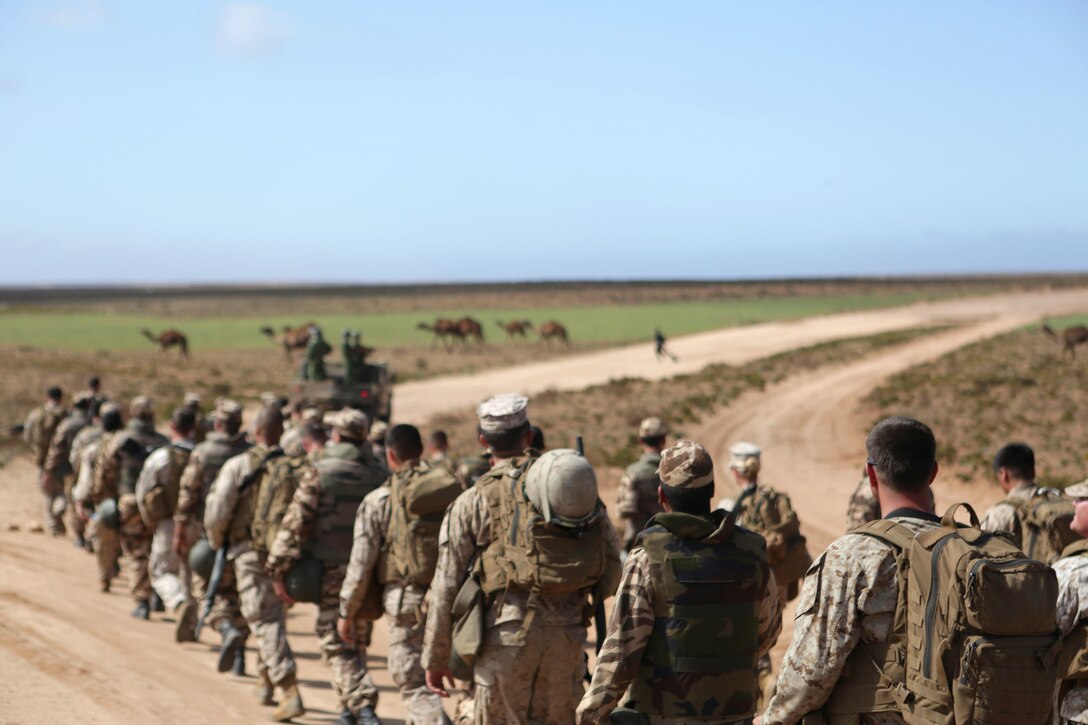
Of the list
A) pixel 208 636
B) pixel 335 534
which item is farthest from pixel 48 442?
pixel 335 534

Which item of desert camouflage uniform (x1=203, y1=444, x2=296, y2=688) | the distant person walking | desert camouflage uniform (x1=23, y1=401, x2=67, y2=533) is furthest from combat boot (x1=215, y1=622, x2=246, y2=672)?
the distant person walking

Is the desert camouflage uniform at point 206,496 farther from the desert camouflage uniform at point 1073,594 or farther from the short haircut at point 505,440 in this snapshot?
the desert camouflage uniform at point 1073,594

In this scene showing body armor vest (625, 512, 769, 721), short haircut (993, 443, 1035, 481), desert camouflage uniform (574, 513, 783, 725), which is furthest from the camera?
short haircut (993, 443, 1035, 481)

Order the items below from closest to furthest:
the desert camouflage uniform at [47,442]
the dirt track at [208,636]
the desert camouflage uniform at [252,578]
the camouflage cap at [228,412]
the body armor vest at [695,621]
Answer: the body armor vest at [695,621], the dirt track at [208,636], the desert camouflage uniform at [252,578], the camouflage cap at [228,412], the desert camouflage uniform at [47,442]

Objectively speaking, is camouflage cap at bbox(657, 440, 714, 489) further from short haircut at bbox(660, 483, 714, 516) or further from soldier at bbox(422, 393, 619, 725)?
soldier at bbox(422, 393, 619, 725)

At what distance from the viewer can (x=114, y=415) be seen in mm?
12227

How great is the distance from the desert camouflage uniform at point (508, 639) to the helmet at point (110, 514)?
7.50m

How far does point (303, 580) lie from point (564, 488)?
130 inches

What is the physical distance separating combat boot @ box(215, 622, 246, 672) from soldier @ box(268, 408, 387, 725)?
69.6 inches

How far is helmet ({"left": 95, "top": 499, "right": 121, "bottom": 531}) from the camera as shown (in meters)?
12.1

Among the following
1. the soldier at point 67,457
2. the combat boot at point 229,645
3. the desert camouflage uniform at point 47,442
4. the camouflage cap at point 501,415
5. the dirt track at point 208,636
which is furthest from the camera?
the desert camouflage uniform at point 47,442

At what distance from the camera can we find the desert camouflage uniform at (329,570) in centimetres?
777

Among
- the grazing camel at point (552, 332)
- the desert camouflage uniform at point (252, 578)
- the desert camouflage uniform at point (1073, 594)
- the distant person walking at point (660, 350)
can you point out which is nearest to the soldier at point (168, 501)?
the desert camouflage uniform at point (252, 578)

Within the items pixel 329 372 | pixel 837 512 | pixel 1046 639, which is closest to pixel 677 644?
pixel 1046 639
